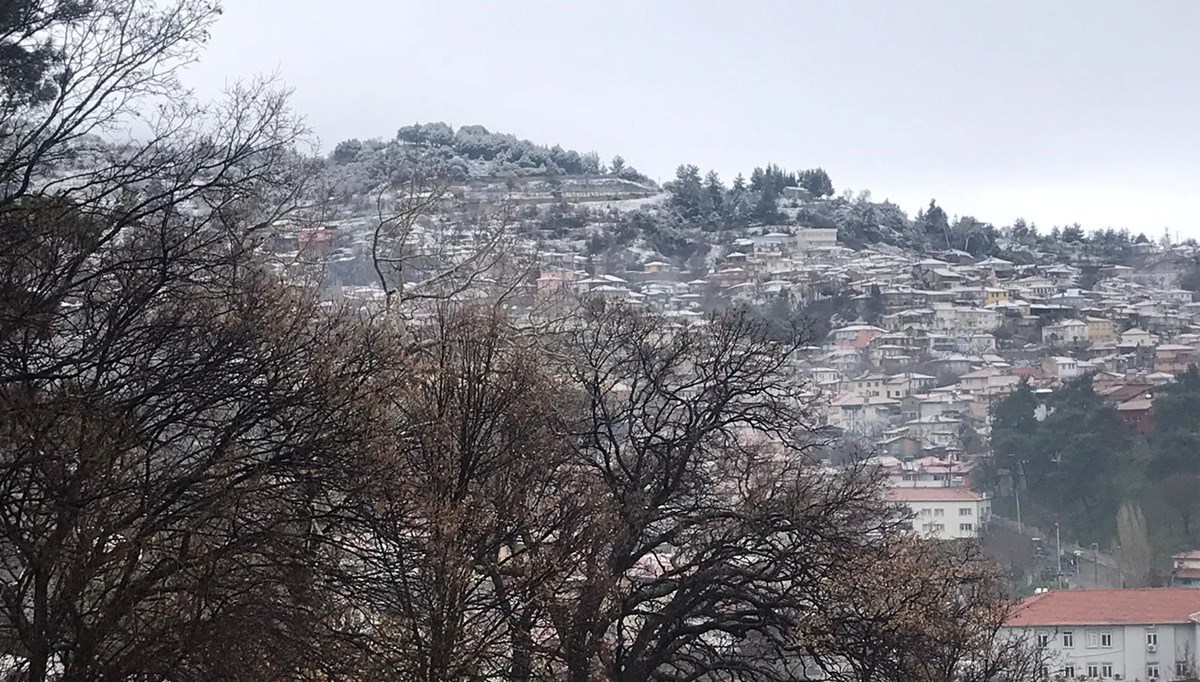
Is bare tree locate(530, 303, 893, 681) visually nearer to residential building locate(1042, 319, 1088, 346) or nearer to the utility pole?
the utility pole

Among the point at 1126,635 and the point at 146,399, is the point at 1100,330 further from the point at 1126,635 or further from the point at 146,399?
the point at 146,399

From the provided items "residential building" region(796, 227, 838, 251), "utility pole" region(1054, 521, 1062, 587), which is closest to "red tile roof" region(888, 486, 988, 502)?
"utility pole" region(1054, 521, 1062, 587)

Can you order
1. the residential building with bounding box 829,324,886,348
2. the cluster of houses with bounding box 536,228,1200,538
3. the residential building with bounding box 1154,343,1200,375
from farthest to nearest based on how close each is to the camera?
the residential building with bounding box 829,324,886,348
the residential building with bounding box 1154,343,1200,375
the cluster of houses with bounding box 536,228,1200,538

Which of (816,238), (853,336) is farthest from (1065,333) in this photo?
(816,238)

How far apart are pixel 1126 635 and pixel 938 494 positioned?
12020 mm

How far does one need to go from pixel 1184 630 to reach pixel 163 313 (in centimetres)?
2818

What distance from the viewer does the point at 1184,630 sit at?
31984 mm

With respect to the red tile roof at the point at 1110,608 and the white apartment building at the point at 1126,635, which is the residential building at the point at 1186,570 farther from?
the white apartment building at the point at 1126,635

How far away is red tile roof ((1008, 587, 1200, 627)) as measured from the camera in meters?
31.4

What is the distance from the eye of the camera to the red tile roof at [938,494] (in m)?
42.2

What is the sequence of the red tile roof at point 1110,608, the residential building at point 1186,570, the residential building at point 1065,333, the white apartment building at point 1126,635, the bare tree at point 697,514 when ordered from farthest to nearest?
the residential building at point 1065,333 → the residential building at point 1186,570 → the white apartment building at point 1126,635 → the red tile roof at point 1110,608 → the bare tree at point 697,514

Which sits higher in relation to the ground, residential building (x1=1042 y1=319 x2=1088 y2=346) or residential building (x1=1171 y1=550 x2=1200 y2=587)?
residential building (x1=1042 y1=319 x2=1088 y2=346)

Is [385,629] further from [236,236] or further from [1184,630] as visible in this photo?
[1184,630]

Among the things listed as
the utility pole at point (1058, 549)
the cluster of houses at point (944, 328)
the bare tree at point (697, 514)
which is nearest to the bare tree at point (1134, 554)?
Result: the utility pole at point (1058, 549)
